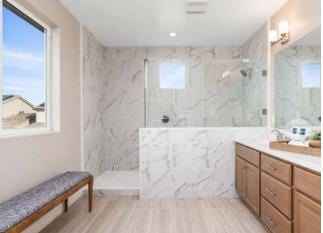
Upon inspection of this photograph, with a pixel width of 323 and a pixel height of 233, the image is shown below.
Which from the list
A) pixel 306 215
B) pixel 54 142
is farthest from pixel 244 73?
pixel 306 215

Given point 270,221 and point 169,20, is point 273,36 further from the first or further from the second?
point 270,221

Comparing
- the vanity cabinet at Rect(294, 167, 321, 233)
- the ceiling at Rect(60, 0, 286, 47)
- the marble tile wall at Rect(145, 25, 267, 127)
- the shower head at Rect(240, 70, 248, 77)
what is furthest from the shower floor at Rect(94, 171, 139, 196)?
the vanity cabinet at Rect(294, 167, 321, 233)

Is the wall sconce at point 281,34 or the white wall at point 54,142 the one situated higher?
the wall sconce at point 281,34

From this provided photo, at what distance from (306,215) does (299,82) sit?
1.60 m

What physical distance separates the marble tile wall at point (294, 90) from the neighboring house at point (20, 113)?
2676 millimetres

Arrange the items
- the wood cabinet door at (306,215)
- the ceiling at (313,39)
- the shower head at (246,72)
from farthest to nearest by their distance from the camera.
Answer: the shower head at (246,72) → the ceiling at (313,39) → the wood cabinet door at (306,215)

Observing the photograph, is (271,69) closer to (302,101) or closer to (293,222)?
(302,101)

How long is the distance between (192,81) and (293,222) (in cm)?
324

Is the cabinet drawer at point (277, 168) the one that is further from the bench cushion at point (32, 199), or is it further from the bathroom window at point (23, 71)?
the bathroom window at point (23, 71)

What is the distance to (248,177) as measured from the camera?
3523 mm

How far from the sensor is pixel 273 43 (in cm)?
383

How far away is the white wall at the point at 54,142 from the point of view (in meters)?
2.49

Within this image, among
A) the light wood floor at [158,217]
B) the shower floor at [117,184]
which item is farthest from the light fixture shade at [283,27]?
the shower floor at [117,184]

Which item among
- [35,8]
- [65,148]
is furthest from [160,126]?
[35,8]
